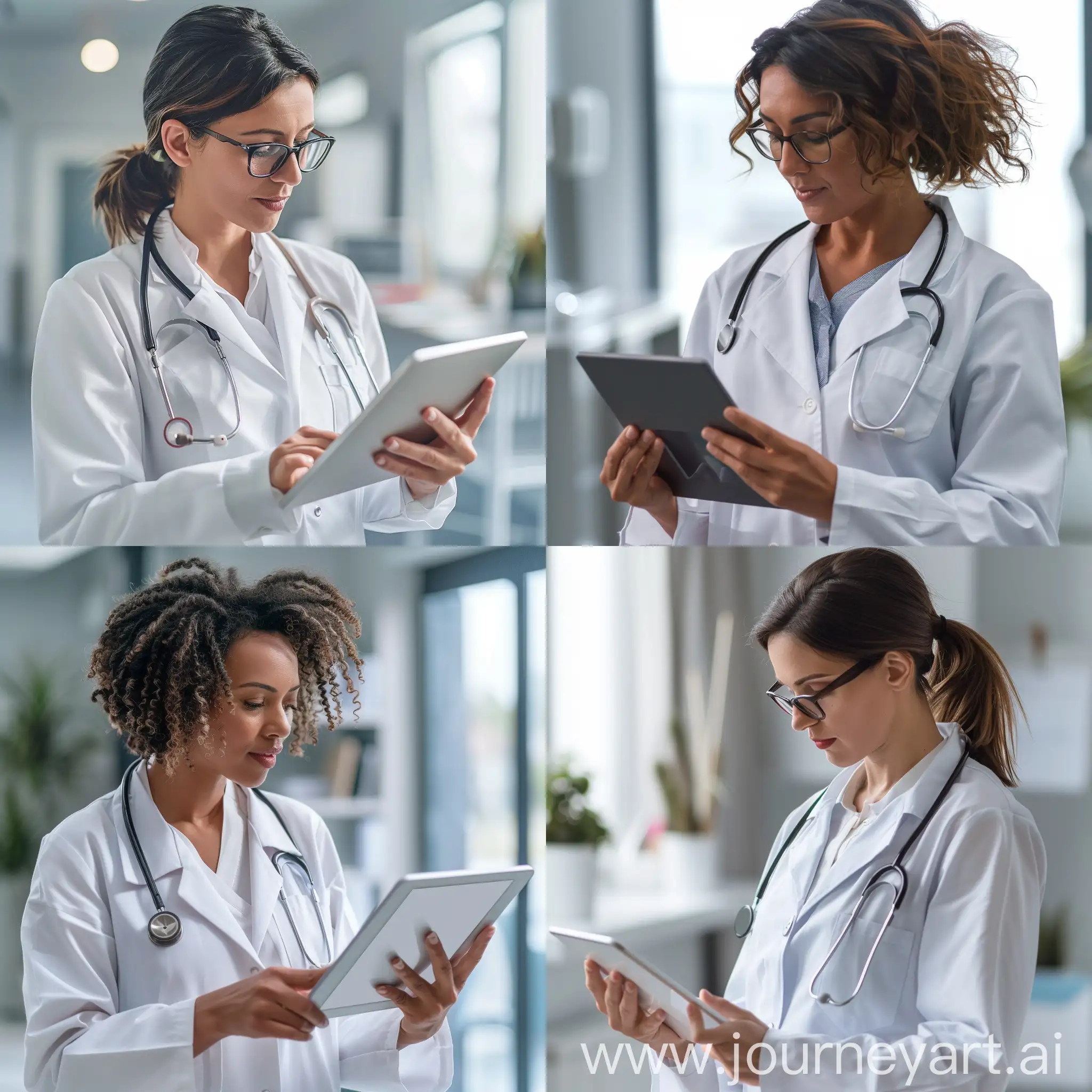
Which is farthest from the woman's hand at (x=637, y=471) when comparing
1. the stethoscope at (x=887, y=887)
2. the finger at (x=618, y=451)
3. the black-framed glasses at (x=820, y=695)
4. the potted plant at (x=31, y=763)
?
the potted plant at (x=31, y=763)

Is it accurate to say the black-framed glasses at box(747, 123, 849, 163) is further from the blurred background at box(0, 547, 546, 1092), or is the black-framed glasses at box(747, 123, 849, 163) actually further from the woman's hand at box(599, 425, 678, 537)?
the blurred background at box(0, 547, 546, 1092)

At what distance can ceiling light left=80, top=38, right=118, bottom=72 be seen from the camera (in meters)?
2.02

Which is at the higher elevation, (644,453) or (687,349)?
(687,349)

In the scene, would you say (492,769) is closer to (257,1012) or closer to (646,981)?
(646,981)

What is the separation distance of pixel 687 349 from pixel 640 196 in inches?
11.2

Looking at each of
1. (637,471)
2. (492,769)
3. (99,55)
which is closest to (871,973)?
(492,769)

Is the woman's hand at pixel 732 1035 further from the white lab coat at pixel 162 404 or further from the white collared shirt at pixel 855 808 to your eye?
the white lab coat at pixel 162 404

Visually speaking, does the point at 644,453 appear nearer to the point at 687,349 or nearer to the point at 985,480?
the point at 687,349

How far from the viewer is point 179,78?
1948 millimetres

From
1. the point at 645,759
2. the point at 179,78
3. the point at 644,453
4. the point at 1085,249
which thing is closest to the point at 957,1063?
the point at 645,759

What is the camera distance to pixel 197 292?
6.38 feet

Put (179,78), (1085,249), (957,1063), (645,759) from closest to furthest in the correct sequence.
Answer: (957,1063)
(179,78)
(1085,249)
(645,759)

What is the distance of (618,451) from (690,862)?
75 cm

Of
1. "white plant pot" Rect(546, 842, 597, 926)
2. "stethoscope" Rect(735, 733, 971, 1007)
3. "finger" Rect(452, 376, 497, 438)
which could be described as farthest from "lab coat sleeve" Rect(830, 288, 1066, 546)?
"white plant pot" Rect(546, 842, 597, 926)
